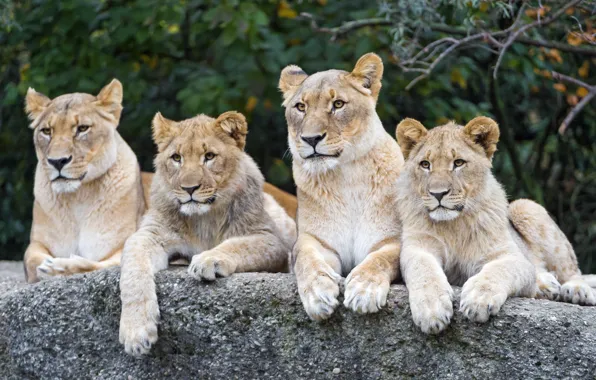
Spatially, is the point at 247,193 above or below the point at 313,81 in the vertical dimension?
below

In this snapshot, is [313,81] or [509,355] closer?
[509,355]

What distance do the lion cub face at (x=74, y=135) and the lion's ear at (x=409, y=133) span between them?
1927mm

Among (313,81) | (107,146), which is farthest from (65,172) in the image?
(313,81)

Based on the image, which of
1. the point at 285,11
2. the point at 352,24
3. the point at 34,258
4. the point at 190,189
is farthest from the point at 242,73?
the point at 190,189

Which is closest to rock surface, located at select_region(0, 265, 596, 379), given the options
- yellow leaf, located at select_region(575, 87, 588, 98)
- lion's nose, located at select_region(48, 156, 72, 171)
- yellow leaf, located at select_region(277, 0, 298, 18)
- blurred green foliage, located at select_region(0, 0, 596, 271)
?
lion's nose, located at select_region(48, 156, 72, 171)

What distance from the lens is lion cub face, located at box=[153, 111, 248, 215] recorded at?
4.76 m

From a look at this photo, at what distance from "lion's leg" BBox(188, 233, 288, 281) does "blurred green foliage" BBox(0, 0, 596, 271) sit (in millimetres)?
1746

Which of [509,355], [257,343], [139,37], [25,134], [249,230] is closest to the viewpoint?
[509,355]

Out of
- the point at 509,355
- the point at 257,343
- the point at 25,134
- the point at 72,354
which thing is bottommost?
the point at 25,134

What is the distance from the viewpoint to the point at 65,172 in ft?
17.9

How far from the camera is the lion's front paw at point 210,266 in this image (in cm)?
435

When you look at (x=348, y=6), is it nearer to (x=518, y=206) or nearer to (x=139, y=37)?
(x=139, y=37)

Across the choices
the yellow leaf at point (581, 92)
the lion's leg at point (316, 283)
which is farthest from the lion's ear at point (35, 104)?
the yellow leaf at point (581, 92)

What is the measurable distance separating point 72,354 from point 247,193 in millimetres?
1176
